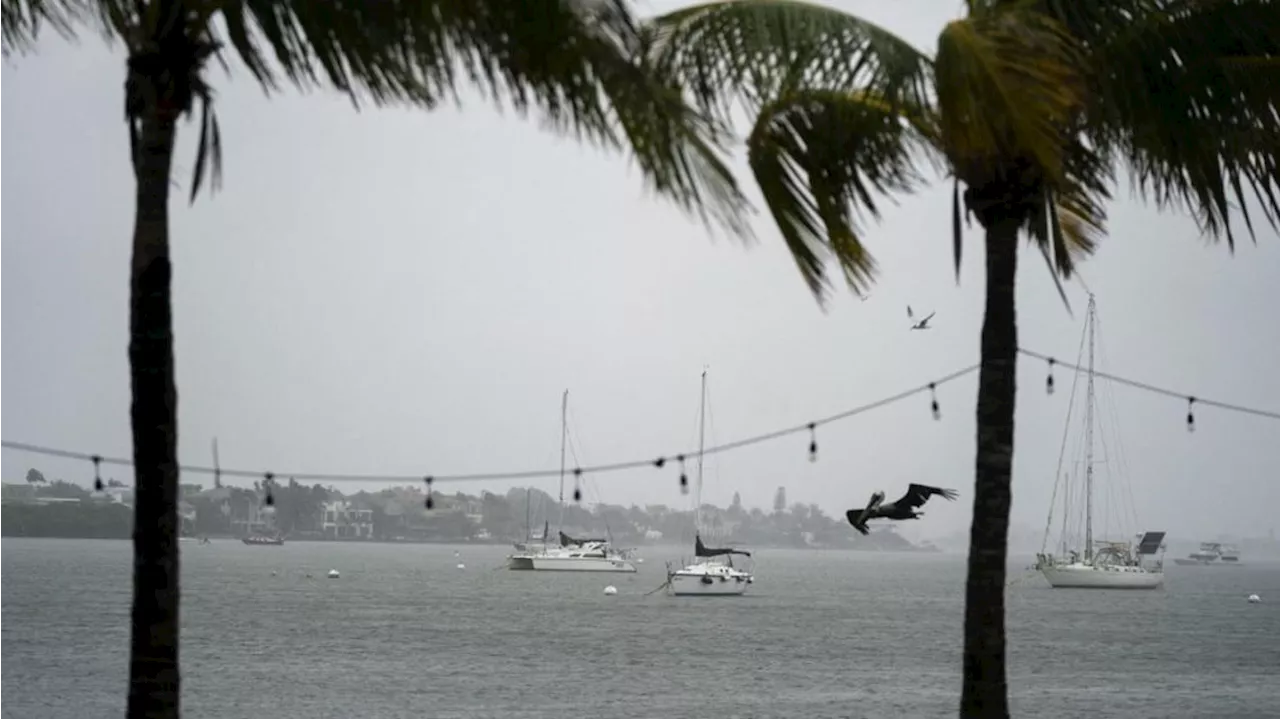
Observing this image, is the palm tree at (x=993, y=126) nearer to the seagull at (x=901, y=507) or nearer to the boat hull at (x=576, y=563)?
the seagull at (x=901, y=507)

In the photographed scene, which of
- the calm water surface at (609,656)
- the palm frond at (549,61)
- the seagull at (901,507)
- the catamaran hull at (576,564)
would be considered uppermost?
the palm frond at (549,61)

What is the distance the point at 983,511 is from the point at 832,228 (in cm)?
244

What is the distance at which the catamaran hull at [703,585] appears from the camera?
127631 mm

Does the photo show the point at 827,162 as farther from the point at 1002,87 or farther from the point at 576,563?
the point at 576,563

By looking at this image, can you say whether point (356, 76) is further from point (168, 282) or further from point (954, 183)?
point (954, 183)

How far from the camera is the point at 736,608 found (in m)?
119

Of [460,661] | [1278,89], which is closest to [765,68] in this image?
[1278,89]

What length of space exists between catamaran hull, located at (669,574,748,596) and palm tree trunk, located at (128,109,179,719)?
118 m

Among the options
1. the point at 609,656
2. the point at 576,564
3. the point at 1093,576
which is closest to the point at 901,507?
the point at 609,656

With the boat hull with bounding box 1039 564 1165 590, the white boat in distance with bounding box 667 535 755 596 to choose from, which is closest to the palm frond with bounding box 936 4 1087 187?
the white boat in distance with bounding box 667 535 755 596

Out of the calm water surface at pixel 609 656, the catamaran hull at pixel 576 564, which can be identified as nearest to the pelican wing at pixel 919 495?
the calm water surface at pixel 609 656

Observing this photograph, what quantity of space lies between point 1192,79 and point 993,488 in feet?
10.7

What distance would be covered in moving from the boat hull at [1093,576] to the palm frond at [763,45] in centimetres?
12781

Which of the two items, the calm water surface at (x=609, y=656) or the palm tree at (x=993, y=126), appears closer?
the palm tree at (x=993, y=126)
